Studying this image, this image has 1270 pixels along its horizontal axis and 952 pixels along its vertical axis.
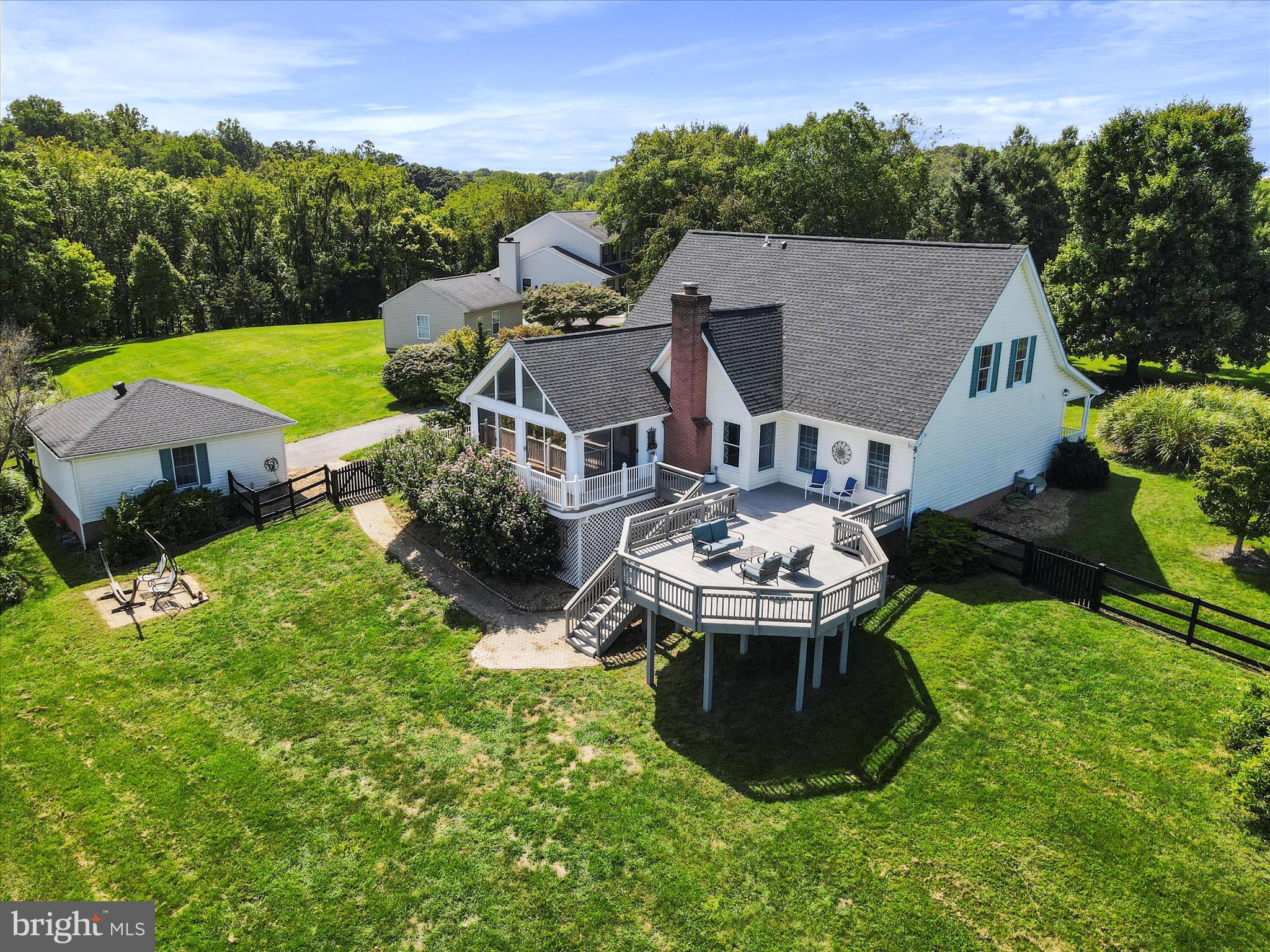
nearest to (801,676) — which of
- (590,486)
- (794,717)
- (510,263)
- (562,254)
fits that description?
(794,717)

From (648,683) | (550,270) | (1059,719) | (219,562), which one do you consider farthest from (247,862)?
Result: (550,270)

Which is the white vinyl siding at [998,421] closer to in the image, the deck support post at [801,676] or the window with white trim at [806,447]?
the window with white trim at [806,447]

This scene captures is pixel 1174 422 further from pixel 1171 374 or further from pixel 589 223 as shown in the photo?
pixel 589 223

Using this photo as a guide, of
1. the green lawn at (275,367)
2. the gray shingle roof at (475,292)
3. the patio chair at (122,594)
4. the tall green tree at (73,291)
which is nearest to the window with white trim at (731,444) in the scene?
the patio chair at (122,594)

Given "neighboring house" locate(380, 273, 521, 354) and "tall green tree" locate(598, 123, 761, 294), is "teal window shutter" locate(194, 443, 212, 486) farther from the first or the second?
"tall green tree" locate(598, 123, 761, 294)

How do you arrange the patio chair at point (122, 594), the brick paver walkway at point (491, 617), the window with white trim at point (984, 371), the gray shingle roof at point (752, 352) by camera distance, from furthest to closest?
the gray shingle roof at point (752, 352)
the window with white trim at point (984, 371)
the patio chair at point (122, 594)
the brick paver walkway at point (491, 617)

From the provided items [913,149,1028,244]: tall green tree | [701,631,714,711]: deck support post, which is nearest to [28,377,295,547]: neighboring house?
[701,631,714,711]: deck support post
